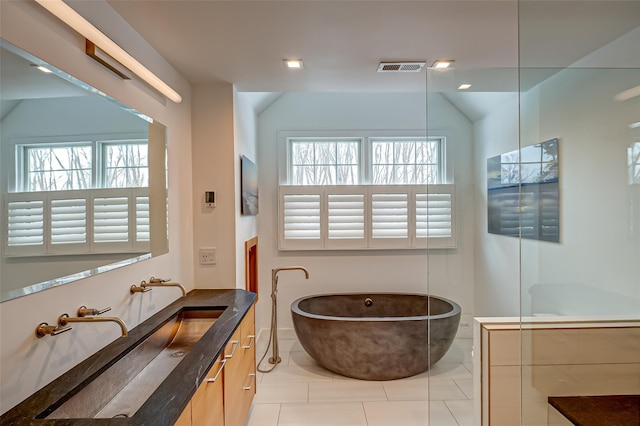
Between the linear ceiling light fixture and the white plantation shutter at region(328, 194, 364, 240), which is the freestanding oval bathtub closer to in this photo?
the white plantation shutter at region(328, 194, 364, 240)

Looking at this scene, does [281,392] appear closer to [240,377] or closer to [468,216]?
[240,377]

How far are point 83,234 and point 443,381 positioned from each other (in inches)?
101

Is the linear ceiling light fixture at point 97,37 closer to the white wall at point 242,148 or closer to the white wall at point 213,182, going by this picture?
the white wall at point 213,182

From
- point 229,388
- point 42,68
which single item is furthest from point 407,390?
point 42,68

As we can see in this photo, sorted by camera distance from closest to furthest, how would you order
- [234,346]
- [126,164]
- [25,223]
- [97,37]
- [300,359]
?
[25,223], [97,37], [126,164], [234,346], [300,359]

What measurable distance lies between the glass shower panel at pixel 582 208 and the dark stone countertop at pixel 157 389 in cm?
180

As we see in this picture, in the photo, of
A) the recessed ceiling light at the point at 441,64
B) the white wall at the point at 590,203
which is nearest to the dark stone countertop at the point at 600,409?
the white wall at the point at 590,203

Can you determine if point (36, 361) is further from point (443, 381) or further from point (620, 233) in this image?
point (620, 233)

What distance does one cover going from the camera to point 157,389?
3.67ft

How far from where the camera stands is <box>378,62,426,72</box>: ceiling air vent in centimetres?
226

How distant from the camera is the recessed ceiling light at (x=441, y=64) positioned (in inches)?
88.4

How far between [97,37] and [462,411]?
3003 millimetres

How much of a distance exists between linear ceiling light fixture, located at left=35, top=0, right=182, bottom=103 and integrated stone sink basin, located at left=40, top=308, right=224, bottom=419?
1.36m

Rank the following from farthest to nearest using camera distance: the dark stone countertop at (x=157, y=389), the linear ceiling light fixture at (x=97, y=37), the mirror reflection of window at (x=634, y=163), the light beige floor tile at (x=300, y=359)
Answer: the light beige floor tile at (x=300, y=359) < the mirror reflection of window at (x=634, y=163) < the linear ceiling light fixture at (x=97, y=37) < the dark stone countertop at (x=157, y=389)
